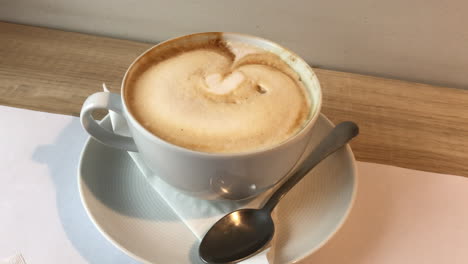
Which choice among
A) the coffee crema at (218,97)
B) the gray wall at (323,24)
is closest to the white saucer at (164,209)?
the coffee crema at (218,97)

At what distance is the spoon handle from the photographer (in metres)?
0.55

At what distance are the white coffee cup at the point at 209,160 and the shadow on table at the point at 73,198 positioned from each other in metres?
0.10

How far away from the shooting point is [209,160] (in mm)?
447

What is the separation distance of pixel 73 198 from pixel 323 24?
1.89 feet

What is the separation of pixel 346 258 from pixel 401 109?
40 centimetres

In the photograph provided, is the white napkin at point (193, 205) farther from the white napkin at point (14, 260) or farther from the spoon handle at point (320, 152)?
the white napkin at point (14, 260)

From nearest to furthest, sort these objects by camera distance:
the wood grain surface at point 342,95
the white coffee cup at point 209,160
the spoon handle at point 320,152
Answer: the white coffee cup at point 209,160, the spoon handle at point 320,152, the wood grain surface at point 342,95

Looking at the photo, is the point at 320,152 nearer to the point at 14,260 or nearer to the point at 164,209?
the point at 164,209

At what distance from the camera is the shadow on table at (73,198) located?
511 mm

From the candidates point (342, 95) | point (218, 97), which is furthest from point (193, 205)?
point (342, 95)

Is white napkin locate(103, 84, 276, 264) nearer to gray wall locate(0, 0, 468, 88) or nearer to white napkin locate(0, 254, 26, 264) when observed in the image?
white napkin locate(0, 254, 26, 264)

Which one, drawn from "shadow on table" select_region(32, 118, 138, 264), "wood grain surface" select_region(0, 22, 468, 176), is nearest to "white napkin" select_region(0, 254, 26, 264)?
"shadow on table" select_region(32, 118, 138, 264)

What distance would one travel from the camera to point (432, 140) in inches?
29.0

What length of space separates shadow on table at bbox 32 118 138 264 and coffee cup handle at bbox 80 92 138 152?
10 cm
